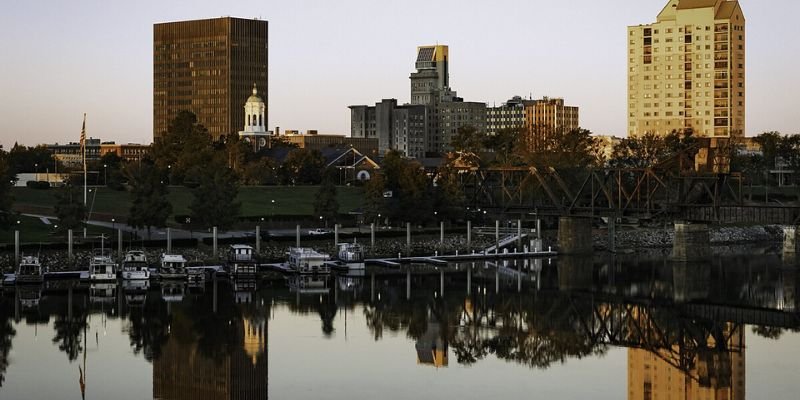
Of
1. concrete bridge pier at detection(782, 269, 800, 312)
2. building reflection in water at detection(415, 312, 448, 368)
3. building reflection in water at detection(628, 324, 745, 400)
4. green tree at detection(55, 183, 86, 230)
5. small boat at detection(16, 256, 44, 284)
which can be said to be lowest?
building reflection in water at detection(628, 324, 745, 400)

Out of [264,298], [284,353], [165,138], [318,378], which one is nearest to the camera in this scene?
[318,378]

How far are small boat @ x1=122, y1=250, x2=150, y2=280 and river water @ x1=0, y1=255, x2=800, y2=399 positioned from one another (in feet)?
6.80

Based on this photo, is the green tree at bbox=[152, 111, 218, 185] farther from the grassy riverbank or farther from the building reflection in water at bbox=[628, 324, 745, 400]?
the building reflection in water at bbox=[628, 324, 745, 400]

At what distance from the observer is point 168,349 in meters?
67.2

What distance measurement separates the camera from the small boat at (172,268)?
96.9 metres

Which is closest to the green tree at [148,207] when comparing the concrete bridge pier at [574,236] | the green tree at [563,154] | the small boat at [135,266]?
the small boat at [135,266]

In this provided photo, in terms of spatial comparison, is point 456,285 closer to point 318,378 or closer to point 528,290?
point 528,290

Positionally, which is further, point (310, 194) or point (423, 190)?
point (310, 194)

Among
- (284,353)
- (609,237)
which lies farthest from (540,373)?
(609,237)

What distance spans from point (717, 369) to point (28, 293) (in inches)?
1918

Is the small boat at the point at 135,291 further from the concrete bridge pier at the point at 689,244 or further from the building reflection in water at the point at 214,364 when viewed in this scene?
the concrete bridge pier at the point at 689,244

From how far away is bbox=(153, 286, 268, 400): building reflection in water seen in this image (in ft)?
187

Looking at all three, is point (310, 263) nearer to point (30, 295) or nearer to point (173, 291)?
point (173, 291)

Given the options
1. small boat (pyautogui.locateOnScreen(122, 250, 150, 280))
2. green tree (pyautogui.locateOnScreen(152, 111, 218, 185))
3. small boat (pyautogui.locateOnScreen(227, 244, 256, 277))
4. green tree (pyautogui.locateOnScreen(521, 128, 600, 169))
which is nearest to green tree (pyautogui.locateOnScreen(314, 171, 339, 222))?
small boat (pyautogui.locateOnScreen(227, 244, 256, 277))
